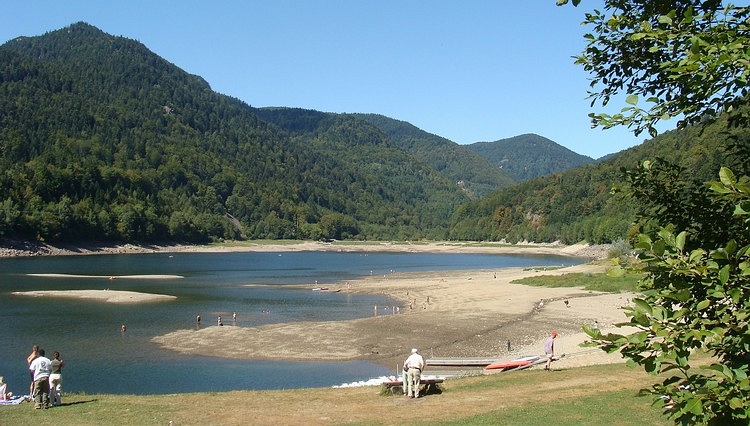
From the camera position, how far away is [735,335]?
4504 mm

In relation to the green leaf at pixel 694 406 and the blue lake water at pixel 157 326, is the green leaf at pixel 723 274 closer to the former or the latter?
the green leaf at pixel 694 406

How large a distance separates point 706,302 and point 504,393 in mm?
15930

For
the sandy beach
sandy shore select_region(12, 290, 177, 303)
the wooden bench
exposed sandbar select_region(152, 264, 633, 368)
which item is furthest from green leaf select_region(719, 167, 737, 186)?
sandy shore select_region(12, 290, 177, 303)

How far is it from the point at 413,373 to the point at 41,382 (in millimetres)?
11497

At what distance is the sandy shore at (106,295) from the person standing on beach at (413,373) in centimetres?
5138

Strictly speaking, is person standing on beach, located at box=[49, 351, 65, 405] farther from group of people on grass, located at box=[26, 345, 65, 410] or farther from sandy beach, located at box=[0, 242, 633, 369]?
sandy beach, located at box=[0, 242, 633, 369]

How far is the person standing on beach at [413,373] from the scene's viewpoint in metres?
19.2

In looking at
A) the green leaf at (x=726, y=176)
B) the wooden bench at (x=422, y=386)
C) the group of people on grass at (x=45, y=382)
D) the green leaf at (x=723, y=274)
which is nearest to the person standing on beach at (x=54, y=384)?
the group of people on grass at (x=45, y=382)

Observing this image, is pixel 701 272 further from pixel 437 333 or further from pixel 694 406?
pixel 437 333

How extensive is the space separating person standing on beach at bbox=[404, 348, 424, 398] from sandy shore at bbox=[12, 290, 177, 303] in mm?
51385

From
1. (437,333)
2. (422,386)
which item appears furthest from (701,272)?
(437,333)

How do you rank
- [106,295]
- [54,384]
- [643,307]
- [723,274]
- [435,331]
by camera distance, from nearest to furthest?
1. [723,274]
2. [643,307]
3. [54,384]
4. [435,331]
5. [106,295]

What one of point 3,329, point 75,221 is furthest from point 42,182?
point 3,329

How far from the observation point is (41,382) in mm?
19234
